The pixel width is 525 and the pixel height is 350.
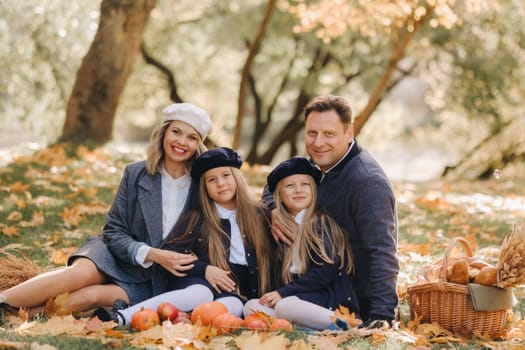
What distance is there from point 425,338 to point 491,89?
12.5 m

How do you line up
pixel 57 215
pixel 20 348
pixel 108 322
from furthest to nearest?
pixel 57 215, pixel 108 322, pixel 20 348

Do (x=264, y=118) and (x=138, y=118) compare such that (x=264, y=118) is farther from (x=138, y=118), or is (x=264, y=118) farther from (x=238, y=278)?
(x=238, y=278)

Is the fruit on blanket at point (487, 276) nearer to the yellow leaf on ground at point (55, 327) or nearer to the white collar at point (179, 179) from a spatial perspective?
the white collar at point (179, 179)

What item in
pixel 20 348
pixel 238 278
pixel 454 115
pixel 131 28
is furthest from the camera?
pixel 454 115

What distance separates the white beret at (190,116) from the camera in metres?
4.21

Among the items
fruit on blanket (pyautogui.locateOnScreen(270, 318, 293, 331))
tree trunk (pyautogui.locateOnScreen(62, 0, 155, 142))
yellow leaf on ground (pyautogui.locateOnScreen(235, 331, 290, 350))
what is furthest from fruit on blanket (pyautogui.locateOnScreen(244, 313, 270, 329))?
tree trunk (pyautogui.locateOnScreen(62, 0, 155, 142))

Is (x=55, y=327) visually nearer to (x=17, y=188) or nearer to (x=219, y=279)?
(x=219, y=279)

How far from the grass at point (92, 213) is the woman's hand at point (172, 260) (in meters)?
0.80

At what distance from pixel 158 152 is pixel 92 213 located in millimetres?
2170

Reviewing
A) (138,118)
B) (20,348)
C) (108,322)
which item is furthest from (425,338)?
(138,118)

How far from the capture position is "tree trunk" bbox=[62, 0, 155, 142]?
9.73m

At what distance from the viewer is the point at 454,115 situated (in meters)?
17.8

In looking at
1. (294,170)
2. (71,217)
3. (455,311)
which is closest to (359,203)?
(294,170)

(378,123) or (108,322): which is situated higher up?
(378,123)
